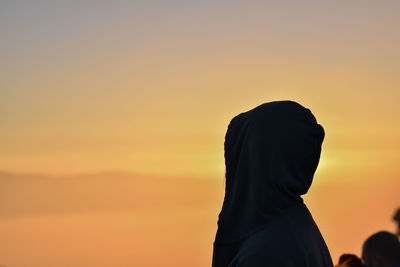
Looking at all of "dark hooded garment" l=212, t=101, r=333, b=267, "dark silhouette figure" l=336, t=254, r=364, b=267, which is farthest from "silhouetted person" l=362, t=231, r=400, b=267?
"dark hooded garment" l=212, t=101, r=333, b=267

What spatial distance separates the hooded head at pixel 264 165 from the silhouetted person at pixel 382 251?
19.7ft

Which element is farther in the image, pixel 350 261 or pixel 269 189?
pixel 350 261

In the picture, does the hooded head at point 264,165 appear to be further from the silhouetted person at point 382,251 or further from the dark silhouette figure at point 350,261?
the dark silhouette figure at point 350,261

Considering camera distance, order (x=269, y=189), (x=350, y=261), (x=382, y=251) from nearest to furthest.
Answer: (x=269, y=189) → (x=382, y=251) → (x=350, y=261)

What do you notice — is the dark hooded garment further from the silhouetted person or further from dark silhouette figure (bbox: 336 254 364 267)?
dark silhouette figure (bbox: 336 254 364 267)

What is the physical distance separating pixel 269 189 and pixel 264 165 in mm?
110

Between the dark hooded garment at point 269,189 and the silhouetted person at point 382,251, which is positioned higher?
the dark hooded garment at point 269,189

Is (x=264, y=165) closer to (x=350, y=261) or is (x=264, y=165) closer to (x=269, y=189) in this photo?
(x=269, y=189)

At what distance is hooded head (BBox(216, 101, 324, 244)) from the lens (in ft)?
11.0

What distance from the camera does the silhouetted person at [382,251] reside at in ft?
30.2

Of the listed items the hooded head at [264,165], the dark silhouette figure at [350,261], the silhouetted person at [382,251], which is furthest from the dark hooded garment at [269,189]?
the dark silhouette figure at [350,261]

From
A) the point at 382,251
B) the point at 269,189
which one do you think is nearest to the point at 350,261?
the point at 382,251

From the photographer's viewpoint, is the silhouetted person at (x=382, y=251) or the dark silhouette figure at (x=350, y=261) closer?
the silhouetted person at (x=382, y=251)

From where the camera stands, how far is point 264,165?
3.38m
